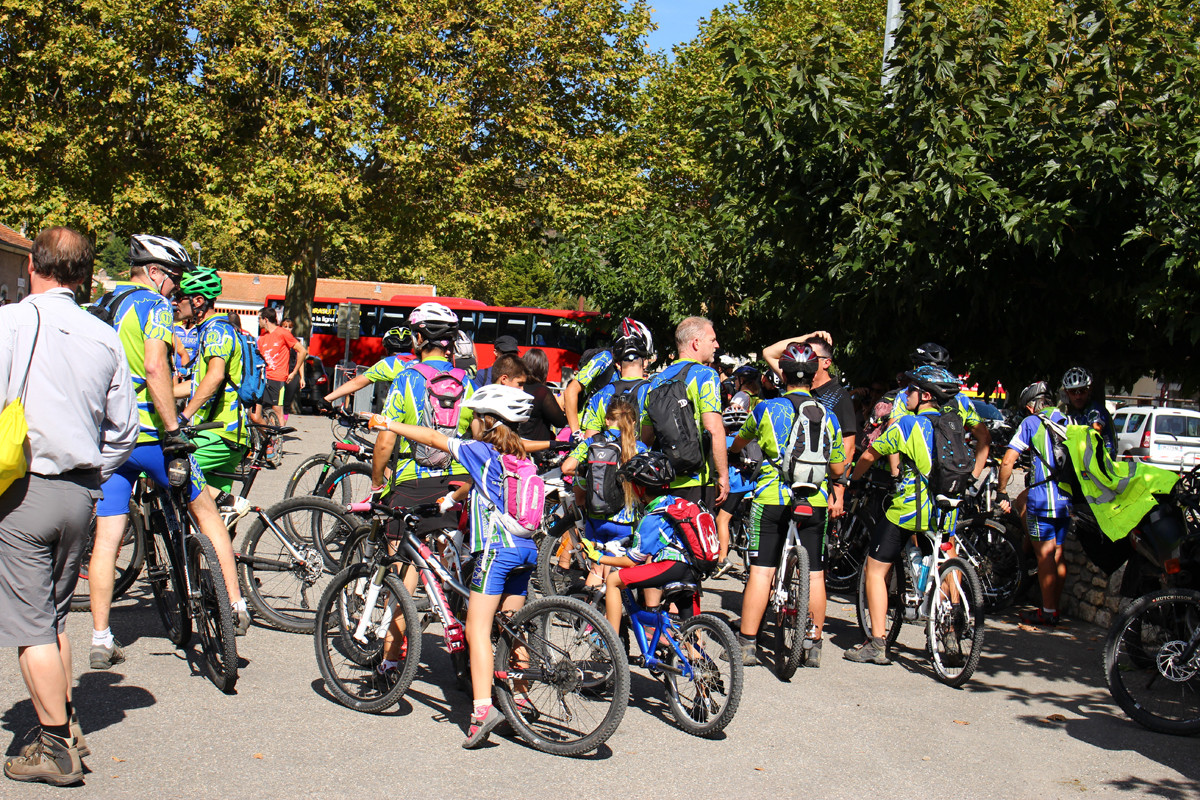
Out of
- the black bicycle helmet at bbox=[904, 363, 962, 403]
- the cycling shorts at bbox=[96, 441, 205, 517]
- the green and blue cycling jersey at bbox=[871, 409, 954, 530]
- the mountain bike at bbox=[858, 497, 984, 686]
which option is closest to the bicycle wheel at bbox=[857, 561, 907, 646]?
the mountain bike at bbox=[858, 497, 984, 686]

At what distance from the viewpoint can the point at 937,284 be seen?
826cm

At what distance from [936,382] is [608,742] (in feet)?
10.2

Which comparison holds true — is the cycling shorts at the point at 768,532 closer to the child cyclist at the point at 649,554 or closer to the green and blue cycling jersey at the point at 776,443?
the green and blue cycling jersey at the point at 776,443

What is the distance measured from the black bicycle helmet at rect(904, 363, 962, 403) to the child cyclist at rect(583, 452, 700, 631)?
2.00 m

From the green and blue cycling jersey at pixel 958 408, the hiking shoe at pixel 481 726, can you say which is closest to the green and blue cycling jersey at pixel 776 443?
the green and blue cycling jersey at pixel 958 408

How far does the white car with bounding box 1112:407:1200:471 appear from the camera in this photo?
22922 millimetres

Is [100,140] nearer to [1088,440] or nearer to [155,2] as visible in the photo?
[155,2]

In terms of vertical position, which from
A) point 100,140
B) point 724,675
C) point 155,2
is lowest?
point 724,675

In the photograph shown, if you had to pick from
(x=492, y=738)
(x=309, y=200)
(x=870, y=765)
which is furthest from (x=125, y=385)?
(x=309, y=200)

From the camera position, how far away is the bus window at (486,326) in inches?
1355

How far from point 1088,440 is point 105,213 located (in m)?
25.9

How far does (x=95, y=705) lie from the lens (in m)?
4.98

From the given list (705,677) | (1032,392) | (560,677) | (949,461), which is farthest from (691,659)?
(1032,392)

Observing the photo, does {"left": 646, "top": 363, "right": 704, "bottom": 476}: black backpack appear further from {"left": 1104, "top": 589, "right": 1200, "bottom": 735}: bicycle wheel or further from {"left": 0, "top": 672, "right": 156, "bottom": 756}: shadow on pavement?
{"left": 0, "top": 672, "right": 156, "bottom": 756}: shadow on pavement
